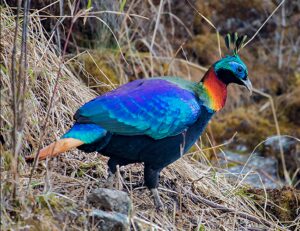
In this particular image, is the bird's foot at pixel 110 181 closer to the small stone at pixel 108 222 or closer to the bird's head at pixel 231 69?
the small stone at pixel 108 222

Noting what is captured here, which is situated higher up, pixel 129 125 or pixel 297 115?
pixel 129 125

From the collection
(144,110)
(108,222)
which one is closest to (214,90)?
(144,110)

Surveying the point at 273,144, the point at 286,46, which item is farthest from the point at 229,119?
the point at 286,46

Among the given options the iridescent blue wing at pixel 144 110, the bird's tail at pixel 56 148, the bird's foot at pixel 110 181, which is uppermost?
the iridescent blue wing at pixel 144 110

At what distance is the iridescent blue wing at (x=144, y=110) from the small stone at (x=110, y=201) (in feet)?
1.30

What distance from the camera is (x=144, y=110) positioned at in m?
→ 4.01

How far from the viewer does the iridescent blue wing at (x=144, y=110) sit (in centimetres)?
393

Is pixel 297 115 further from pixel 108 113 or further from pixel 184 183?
pixel 108 113

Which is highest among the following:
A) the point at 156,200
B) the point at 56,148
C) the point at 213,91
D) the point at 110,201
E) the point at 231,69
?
the point at 231,69

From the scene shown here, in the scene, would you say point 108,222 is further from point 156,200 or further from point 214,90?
point 214,90

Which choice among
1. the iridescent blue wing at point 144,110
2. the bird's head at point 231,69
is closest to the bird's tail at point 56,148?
the iridescent blue wing at point 144,110

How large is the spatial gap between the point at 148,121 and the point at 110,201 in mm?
565

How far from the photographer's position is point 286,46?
8.16 metres

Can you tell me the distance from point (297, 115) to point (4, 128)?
3.85 metres
